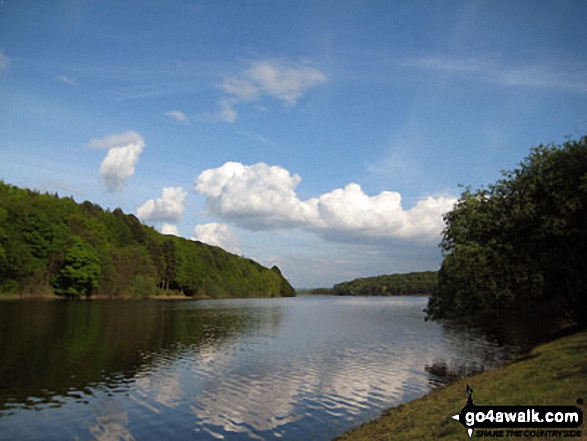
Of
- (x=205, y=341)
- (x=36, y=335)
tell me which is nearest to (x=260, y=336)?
(x=205, y=341)

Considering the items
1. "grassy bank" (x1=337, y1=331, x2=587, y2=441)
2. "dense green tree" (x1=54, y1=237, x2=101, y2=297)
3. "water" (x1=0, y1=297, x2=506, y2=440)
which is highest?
"dense green tree" (x1=54, y1=237, x2=101, y2=297)

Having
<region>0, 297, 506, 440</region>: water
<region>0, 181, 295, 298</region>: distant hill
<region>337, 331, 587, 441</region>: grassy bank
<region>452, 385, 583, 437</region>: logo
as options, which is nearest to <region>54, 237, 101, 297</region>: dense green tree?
<region>0, 181, 295, 298</region>: distant hill

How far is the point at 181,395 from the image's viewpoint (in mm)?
26406

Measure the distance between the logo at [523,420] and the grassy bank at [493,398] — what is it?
319 millimetres

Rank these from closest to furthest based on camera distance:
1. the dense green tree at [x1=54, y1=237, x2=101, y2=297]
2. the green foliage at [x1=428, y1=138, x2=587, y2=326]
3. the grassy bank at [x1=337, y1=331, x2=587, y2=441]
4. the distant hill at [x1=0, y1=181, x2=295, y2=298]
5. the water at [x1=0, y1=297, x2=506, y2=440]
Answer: the grassy bank at [x1=337, y1=331, x2=587, y2=441] → the water at [x1=0, y1=297, x2=506, y2=440] → the green foliage at [x1=428, y1=138, x2=587, y2=326] → the distant hill at [x1=0, y1=181, x2=295, y2=298] → the dense green tree at [x1=54, y1=237, x2=101, y2=297]

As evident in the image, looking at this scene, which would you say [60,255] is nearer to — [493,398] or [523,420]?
[493,398]

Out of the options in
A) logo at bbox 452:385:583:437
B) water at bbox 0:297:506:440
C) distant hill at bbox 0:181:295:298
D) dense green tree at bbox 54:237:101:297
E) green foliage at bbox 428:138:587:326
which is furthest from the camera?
dense green tree at bbox 54:237:101:297

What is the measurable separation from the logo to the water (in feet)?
24.8

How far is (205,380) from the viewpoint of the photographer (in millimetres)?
30516

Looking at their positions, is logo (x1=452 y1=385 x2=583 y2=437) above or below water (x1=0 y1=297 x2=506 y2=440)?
above

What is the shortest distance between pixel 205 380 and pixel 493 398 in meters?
18.9

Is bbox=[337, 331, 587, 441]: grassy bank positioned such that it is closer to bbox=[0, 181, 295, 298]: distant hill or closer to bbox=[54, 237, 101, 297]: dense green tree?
bbox=[0, 181, 295, 298]: distant hill

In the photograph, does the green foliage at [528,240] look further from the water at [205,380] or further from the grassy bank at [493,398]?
the grassy bank at [493,398]

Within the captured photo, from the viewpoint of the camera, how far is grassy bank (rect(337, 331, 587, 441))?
1549cm
